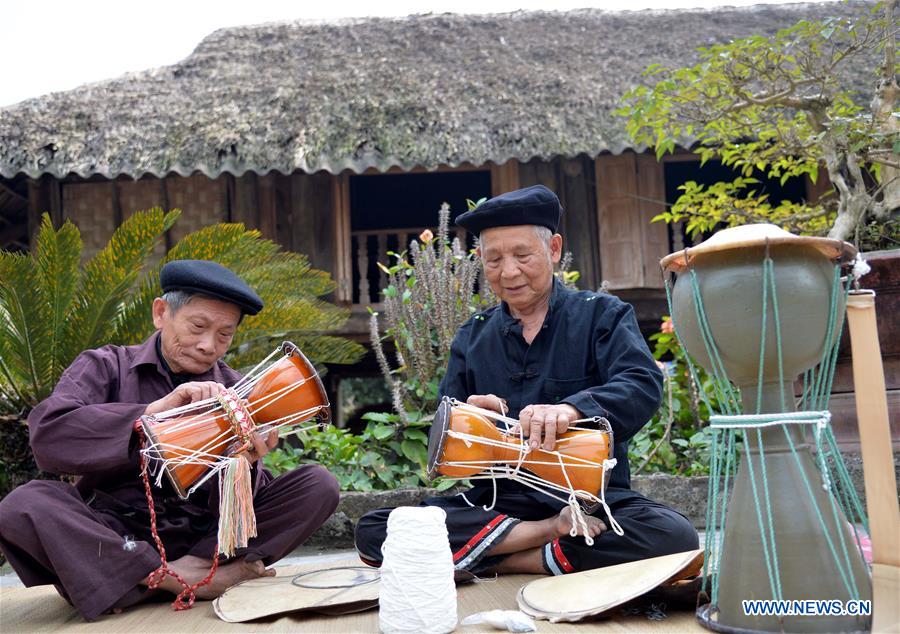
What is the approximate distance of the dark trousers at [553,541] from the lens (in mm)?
2605

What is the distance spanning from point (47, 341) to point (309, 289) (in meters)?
1.69

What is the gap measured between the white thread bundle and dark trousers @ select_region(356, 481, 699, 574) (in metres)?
0.70

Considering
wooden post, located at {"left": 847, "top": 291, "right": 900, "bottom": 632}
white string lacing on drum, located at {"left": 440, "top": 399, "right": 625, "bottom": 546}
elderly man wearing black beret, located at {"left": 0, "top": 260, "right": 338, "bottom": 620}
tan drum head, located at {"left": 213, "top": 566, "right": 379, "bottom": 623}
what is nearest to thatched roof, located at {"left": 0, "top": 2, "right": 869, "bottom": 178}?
elderly man wearing black beret, located at {"left": 0, "top": 260, "right": 338, "bottom": 620}

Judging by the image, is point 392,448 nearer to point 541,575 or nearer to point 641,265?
point 541,575

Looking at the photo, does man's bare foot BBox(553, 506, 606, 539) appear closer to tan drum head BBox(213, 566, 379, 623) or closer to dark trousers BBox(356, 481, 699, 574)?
dark trousers BBox(356, 481, 699, 574)

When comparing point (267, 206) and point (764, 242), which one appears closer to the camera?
point (764, 242)

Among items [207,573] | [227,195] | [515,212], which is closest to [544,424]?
[515,212]

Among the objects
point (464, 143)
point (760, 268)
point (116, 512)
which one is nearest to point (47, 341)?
point (116, 512)

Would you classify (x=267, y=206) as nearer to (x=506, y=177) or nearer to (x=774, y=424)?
(x=506, y=177)

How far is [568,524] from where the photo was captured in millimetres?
2656

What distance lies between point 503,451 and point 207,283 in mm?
1074

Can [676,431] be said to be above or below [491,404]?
below

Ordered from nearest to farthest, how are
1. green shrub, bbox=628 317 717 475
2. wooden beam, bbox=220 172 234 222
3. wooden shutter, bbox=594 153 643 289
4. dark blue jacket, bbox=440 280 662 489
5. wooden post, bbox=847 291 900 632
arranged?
wooden post, bbox=847 291 900 632 < dark blue jacket, bbox=440 280 662 489 < green shrub, bbox=628 317 717 475 < wooden shutter, bbox=594 153 643 289 < wooden beam, bbox=220 172 234 222

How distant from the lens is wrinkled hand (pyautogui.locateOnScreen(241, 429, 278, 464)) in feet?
8.54
